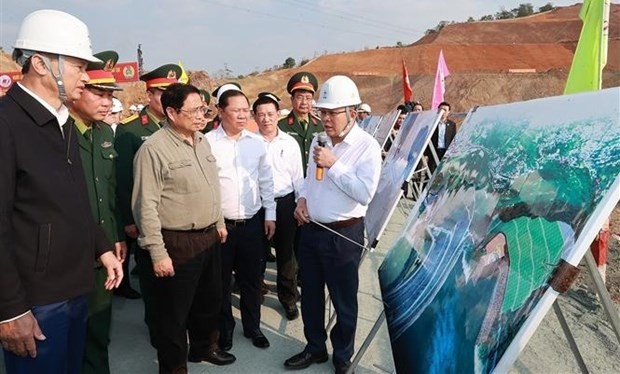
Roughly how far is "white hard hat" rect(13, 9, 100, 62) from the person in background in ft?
2.56

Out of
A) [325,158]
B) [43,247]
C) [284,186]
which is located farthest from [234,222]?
[43,247]

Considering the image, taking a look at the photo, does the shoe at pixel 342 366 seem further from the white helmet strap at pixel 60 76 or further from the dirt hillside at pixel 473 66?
the dirt hillside at pixel 473 66

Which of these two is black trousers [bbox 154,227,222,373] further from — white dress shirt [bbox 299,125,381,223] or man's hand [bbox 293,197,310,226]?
white dress shirt [bbox 299,125,381,223]

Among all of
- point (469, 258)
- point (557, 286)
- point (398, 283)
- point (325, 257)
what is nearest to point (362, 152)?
point (325, 257)

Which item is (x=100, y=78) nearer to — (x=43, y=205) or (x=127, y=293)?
(x=43, y=205)

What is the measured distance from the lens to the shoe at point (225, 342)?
131 inches

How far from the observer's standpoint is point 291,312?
386 centimetres

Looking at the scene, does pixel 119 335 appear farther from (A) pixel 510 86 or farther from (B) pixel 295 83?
(A) pixel 510 86

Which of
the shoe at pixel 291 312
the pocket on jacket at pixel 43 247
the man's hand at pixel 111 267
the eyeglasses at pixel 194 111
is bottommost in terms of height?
the shoe at pixel 291 312

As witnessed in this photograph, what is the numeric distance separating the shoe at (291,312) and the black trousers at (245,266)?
0.44 m

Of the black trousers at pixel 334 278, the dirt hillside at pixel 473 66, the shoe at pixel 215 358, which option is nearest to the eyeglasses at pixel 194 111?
the black trousers at pixel 334 278

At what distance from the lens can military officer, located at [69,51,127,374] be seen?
8.66 feet

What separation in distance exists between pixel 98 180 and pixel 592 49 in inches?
163

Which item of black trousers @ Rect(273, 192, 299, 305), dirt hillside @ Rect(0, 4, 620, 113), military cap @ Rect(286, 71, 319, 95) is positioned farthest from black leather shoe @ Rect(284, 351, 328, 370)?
dirt hillside @ Rect(0, 4, 620, 113)
